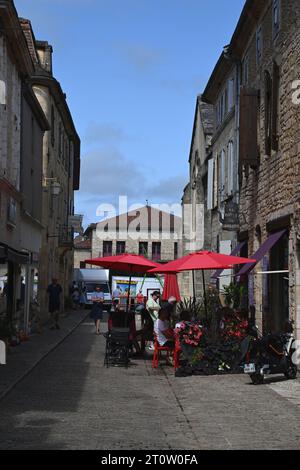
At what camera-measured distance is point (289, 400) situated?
10500 millimetres

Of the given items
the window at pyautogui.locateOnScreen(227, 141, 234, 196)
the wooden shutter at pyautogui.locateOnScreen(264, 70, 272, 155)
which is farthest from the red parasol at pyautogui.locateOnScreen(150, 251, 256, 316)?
the window at pyautogui.locateOnScreen(227, 141, 234, 196)

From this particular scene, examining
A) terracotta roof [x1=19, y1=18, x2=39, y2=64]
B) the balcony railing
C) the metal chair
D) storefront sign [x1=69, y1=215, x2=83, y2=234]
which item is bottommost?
the metal chair

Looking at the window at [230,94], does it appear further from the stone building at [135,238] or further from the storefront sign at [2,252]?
the stone building at [135,238]

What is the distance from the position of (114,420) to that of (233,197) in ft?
48.0

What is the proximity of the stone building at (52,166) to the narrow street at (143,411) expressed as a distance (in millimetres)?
17050

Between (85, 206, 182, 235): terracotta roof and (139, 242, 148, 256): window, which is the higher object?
(85, 206, 182, 235): terracotta roof

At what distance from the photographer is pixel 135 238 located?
83500 mm

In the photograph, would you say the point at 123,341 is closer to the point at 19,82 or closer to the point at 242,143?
the point at 242,143

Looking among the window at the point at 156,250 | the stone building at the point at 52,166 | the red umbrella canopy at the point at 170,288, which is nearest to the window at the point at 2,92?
the red umbrella canopy at the point at 170,288

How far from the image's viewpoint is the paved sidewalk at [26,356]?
11.9m

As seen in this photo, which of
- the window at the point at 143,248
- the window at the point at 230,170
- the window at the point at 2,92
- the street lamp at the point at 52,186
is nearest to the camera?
the window at the point at 2,92

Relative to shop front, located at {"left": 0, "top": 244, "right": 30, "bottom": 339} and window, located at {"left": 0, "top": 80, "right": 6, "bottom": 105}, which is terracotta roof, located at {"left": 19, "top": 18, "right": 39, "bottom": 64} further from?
shop front, located at {"left": 0, "top": 244, "right": 30, "bottom": 339}

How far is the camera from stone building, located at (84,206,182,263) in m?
82.5

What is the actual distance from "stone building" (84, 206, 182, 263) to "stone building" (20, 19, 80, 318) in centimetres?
3944
